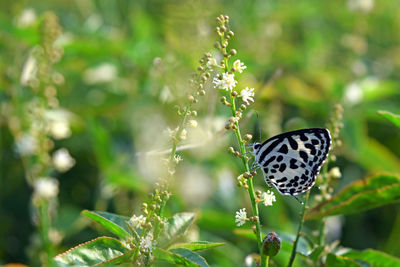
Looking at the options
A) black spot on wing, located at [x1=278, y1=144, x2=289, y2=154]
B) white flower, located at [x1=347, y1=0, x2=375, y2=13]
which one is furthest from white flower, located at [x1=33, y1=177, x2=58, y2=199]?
white flower, located at [x1=347, y1=0, x2=375, y2=13]

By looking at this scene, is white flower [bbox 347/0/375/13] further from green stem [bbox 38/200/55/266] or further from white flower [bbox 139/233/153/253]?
white flower [bbox 139/233/153/253]

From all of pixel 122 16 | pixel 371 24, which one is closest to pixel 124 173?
pixel 122 16

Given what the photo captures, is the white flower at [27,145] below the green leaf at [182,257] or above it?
below

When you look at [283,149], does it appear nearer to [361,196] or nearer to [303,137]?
[303,137]

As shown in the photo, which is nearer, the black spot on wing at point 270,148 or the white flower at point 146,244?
the white flower at point 146,244

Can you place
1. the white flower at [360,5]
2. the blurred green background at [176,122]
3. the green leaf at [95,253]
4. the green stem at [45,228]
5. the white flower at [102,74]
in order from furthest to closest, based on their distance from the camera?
the white flower at [360,5] → the white flower at [102,74] → the blurred green background at [176,122] → the green stem at [45,228] → the green leaf at [95,253]

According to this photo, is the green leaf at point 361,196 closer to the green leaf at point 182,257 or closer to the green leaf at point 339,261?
the green leaf at point 339,261

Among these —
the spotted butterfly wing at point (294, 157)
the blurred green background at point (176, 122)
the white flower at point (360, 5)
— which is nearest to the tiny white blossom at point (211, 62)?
the spotted butterfly wing at point (294, 157)

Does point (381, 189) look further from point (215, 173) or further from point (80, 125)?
point (80, 125)
